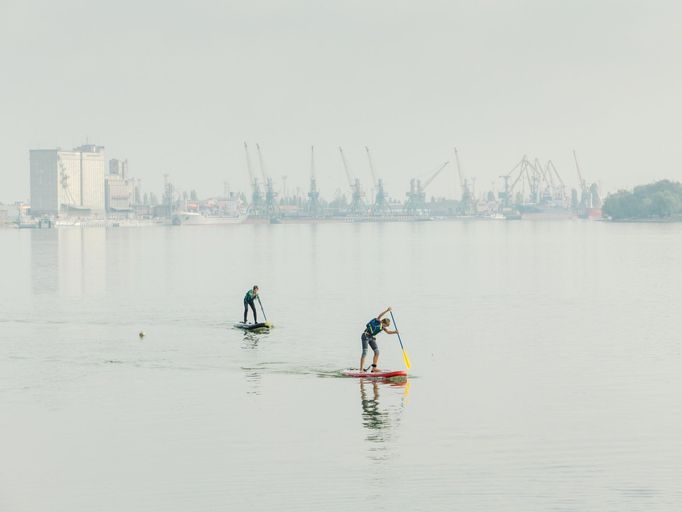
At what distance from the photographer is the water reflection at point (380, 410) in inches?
1310

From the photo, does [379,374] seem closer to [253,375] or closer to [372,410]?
[253,375]

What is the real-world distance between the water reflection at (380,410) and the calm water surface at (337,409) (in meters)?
0.12

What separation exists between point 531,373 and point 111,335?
24247mm

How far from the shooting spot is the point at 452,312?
76062 mm

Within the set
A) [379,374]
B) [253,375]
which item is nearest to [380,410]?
[379,374]

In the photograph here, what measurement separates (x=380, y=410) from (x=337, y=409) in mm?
1325

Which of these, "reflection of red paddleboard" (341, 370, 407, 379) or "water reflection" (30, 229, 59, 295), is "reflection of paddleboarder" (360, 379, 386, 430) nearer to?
"reflection of red paddleboard" (341, 370, 407, 379)

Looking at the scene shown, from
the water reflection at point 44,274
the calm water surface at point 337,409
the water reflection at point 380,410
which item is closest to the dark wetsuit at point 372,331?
the water reflection at point 380,410

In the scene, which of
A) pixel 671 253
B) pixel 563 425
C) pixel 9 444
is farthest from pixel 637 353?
pixel 671 253

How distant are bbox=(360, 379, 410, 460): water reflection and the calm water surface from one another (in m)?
0.12

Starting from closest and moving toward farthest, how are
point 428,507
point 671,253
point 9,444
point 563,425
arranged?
point 428,507, point 9,444, point 563,425, point 671,253

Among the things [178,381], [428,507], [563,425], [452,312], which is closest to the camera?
[428,507]

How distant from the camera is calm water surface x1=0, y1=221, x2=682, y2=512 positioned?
93.4ft

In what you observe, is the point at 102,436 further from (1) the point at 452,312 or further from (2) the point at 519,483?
(1) the point at 452,312
